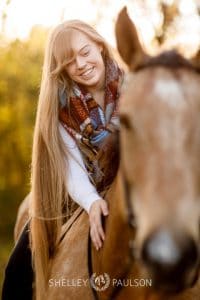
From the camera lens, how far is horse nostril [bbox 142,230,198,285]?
7.66 ft

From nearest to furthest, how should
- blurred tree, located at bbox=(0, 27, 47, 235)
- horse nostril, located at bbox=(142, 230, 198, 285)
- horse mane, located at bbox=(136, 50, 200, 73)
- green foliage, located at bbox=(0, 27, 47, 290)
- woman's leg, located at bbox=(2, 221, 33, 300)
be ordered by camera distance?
horse nostril, located at bbox=(142, 230, 198, 285), horse mane, located at bbox=(136, 50, 200, 73), woman's leg, located at bbox=(2, 221, 33, 300), green foliage, located at bbox=(0, 27, 47, 290), blurred tree, located at bbox=(0, 27, 47, 235)

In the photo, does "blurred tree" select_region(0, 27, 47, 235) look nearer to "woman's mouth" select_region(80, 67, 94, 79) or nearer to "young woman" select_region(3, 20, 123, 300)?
"young woman" select_region(3, 20, 123, 300)

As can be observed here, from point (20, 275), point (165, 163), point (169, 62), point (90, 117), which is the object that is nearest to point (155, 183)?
point (165, 163)

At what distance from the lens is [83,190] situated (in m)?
3.63

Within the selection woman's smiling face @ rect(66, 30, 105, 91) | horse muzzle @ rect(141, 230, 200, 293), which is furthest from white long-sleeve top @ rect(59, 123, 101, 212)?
horse muzzle @ rect(141, 230, 200, 293)

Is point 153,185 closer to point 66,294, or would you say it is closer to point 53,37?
point 66,294

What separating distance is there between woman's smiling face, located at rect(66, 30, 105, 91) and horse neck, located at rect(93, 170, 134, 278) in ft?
2.35

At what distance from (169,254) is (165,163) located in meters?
0.36

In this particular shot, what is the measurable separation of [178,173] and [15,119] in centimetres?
1455

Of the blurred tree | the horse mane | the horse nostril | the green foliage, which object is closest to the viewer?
the horse nostril

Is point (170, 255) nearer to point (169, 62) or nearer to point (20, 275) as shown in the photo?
point (169, 62)

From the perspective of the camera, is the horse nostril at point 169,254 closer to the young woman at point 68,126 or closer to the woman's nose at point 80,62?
the young woman at point 68,126

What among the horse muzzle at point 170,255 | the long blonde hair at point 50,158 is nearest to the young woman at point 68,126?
the long blonde hair at point 50,158

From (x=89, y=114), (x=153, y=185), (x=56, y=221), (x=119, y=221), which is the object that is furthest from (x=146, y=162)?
(x=56, y=221)
